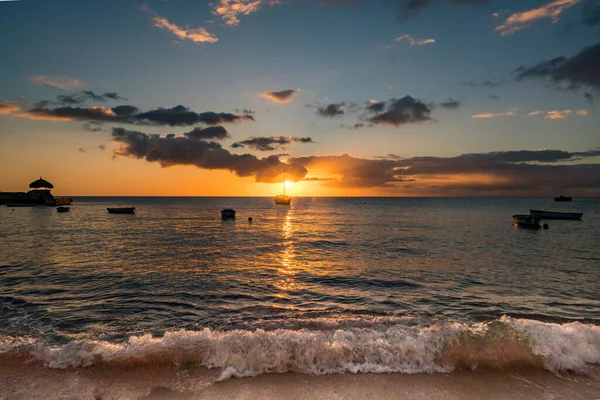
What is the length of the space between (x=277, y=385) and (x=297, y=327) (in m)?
4.14

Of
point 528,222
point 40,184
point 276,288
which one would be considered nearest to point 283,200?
point 40,184

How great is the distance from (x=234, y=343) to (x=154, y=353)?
196 centimetres

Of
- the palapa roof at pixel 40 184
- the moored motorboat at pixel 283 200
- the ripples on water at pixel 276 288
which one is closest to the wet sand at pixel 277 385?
the ripples on water at pixel 276 288

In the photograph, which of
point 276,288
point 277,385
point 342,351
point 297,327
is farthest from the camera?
point 276,288

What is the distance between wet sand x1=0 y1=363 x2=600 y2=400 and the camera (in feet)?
20.2

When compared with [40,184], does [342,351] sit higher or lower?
lower

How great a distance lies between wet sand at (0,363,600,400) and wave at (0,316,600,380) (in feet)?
0.91

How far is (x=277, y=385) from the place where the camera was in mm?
6547

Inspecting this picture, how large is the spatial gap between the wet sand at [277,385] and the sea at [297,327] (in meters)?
0.04

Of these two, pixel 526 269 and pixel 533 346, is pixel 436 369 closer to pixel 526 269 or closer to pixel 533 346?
pixel 533 346

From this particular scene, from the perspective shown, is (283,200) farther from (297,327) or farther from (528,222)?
(297,327)

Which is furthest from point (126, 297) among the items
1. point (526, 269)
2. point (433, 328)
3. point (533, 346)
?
point (526, 269)

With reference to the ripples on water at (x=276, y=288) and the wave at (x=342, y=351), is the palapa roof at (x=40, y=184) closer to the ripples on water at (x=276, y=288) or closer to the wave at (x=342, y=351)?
the ripples on water at (x=276, y=288)

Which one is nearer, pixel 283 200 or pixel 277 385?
pixel 277 385
